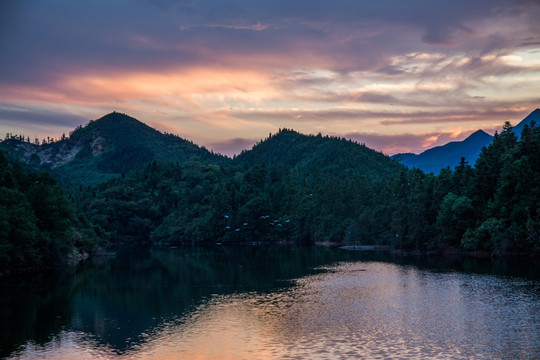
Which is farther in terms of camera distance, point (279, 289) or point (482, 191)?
point (482, 191)

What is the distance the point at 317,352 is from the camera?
3812 cm

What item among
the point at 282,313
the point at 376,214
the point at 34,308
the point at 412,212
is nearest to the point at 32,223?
the point at 34,308

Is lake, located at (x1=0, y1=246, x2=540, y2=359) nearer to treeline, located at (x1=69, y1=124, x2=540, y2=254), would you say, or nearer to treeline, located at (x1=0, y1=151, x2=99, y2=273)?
treeline, located at (x1=0, y1=151, x2=99, y2=273)

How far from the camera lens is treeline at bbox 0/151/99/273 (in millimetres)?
79062

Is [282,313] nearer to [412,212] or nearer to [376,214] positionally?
[412,212]

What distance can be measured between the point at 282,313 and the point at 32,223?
5052cm

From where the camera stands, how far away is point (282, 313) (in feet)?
175

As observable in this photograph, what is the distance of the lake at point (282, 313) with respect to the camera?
3953 cm

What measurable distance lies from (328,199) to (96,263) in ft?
300

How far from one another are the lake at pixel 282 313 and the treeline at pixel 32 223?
16.2 feet

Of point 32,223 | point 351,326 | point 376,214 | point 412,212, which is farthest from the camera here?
point 376,214

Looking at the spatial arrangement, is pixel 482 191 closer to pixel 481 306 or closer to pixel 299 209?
pixel 481 306

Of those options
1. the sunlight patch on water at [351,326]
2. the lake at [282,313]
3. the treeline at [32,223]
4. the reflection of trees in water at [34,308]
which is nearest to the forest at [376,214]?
the treeline at [32,223]

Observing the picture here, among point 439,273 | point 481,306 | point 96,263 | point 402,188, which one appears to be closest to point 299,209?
point 402,188
